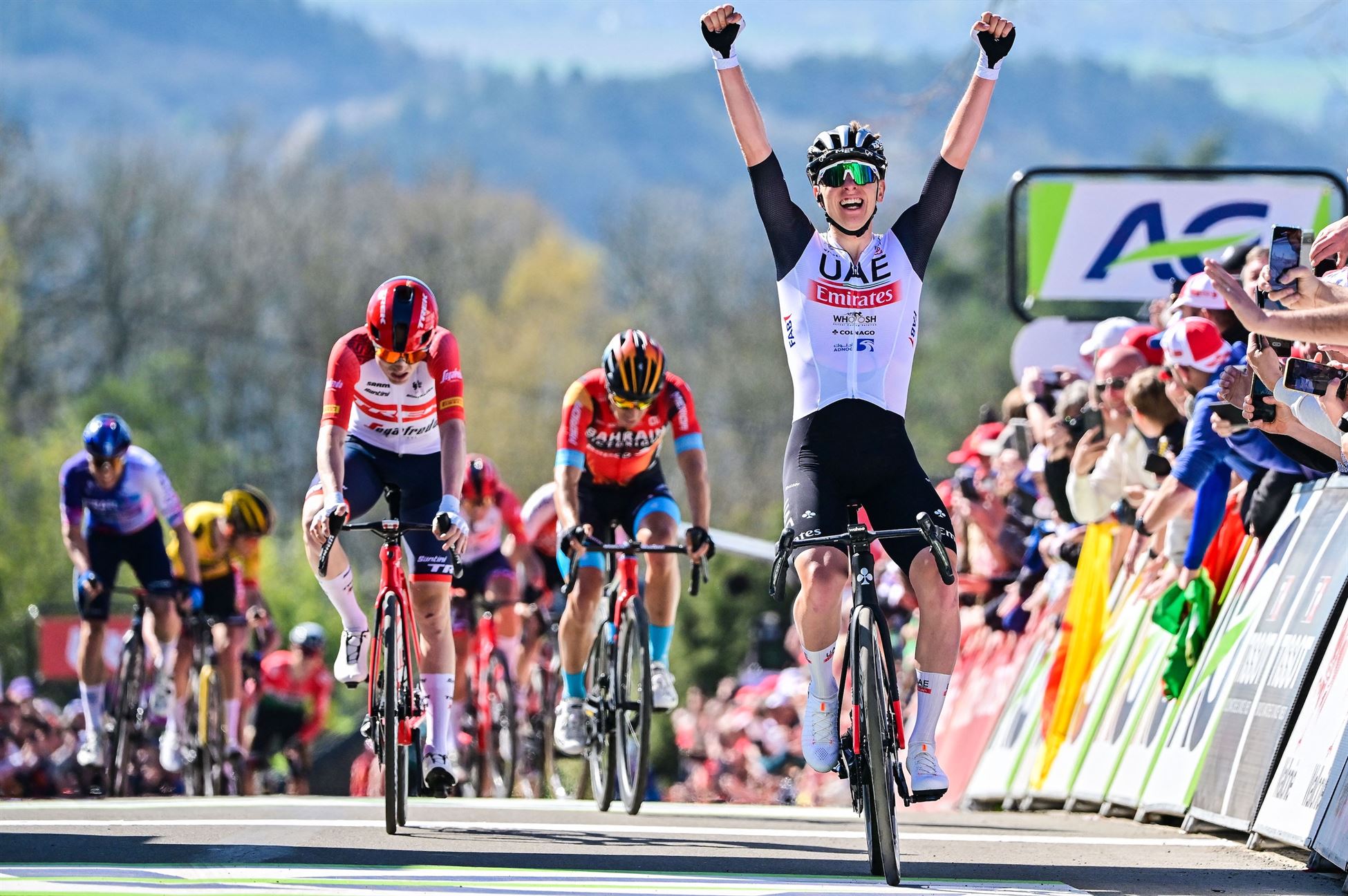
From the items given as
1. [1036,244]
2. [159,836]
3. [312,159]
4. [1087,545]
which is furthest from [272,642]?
[312,159]

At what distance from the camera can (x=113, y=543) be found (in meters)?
14.7

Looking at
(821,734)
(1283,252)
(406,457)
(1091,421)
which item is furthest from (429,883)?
(1091,421)

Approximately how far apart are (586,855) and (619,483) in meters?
3.19

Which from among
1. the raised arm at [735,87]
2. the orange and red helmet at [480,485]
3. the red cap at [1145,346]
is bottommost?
the orange and red helmet at [480,485]

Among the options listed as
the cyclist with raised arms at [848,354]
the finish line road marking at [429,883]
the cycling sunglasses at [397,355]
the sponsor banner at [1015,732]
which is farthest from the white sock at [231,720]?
the cyclist with raised arms at [848,354]

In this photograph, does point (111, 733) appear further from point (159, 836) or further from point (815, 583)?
point (815, 583)

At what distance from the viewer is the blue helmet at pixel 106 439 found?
13945 mm

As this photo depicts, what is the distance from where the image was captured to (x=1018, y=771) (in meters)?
12.5

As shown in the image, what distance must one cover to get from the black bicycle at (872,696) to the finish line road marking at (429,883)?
0.66ft

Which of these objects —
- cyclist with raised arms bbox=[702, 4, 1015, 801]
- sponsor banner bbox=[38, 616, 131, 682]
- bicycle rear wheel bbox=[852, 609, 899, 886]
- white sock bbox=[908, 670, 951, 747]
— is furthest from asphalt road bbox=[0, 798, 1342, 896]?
sponsor banner bbox=[38, 616, 131, 682]

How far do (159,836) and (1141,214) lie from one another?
11303 mm

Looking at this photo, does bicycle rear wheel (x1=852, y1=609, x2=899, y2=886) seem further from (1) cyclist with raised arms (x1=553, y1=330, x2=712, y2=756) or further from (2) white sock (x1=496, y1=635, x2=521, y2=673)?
(2) white sock (x1=496, y1=635, x2=521, y2=673)

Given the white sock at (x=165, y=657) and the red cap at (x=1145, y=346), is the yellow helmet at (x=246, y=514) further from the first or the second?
the red cap at (x=1145, y=346)

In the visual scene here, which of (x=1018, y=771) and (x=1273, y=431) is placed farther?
(x=1018, y=771)
